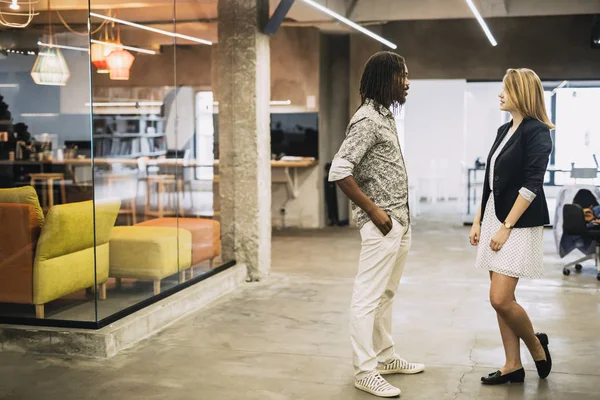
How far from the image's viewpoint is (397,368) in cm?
436

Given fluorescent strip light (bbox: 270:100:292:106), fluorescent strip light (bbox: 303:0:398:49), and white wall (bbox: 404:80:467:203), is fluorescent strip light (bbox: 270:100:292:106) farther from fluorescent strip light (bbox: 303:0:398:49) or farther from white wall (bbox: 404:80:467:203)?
white wall (bbox: 404:80:467:203)

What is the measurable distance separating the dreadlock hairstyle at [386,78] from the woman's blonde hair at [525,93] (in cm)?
56

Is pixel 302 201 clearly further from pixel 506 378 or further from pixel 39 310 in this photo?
pixel 506 378

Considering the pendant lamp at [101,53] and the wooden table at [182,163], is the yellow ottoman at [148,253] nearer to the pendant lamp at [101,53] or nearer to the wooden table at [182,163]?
the wooden table at [182,163]

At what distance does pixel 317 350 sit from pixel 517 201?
67.6 inches

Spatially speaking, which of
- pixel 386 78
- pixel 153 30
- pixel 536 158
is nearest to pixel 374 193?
pixel 386 78

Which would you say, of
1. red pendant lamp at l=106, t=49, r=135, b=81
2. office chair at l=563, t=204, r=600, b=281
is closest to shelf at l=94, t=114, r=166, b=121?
red pendant lamp at l=106, t=49, r=135, b=81

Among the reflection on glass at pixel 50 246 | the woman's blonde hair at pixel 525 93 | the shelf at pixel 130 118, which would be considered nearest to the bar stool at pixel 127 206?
the reflection on glass at pixel 50 246

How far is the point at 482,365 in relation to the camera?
4.57 metres

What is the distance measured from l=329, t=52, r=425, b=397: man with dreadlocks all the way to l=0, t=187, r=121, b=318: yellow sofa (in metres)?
2.00

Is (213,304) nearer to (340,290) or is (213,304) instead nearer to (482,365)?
(340,290)

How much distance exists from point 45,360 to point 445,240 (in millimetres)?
6913

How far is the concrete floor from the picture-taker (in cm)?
415

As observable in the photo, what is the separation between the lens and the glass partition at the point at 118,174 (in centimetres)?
511
